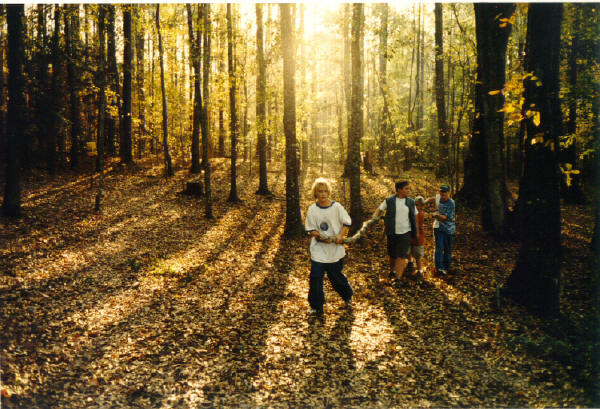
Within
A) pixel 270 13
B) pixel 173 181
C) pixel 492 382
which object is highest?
pixel 270 13

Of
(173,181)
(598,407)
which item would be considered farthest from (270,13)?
(598,407)

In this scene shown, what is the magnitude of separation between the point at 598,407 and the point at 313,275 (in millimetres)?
3735

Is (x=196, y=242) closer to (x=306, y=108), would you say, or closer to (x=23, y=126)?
(x=306, y=108)

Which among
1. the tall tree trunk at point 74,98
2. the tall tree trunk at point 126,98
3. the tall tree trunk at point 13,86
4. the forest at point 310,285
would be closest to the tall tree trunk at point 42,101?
the tall tree trunk at point 74,98

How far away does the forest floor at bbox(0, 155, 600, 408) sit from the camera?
14.3 ft

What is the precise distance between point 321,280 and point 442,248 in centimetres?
336

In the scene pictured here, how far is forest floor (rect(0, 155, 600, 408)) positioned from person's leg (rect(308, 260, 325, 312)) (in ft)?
0.94

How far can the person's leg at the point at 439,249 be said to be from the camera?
7.92 m

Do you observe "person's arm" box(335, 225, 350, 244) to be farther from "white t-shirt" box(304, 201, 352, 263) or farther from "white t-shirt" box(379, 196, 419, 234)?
"white t-shirt" box(379, 196, 419, 234)

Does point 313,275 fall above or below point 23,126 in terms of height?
below

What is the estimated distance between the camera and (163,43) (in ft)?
61.0

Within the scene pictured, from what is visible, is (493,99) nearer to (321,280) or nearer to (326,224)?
(326,224)

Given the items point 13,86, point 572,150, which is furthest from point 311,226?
point 572,150

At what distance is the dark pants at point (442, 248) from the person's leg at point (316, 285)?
10.4 ft
